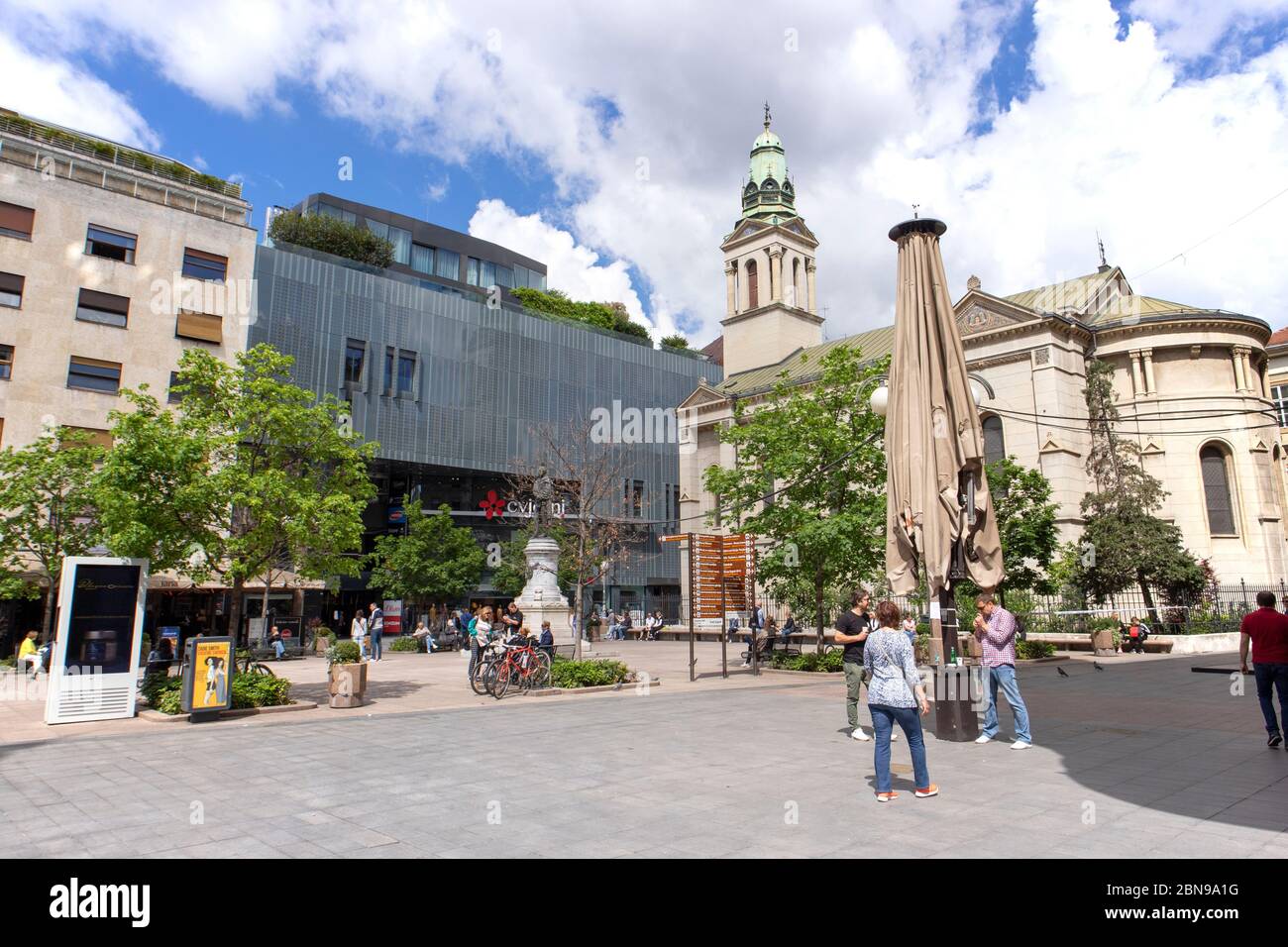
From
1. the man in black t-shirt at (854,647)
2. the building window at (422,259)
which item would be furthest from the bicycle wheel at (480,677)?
the building window at (422,259)

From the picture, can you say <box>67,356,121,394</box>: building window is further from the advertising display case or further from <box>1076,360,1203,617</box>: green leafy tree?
<box>1076,360,1203,617</box>: green leafy tree

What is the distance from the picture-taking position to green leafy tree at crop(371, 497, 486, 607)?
38.4 m

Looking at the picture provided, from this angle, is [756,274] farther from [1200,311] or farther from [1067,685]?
[1067,685]

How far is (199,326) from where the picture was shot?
118 ft

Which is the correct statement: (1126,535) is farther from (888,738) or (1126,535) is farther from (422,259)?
(422,259)

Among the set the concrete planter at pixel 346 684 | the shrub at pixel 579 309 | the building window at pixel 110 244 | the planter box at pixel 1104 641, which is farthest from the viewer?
the shrub at pixel 579 309

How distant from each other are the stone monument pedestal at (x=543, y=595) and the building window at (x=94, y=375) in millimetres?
21480

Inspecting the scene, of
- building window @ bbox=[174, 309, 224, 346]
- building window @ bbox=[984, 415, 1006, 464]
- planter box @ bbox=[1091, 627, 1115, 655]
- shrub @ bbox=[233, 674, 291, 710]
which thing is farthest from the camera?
building window @ bbox=[984, 415, 1006, 464]

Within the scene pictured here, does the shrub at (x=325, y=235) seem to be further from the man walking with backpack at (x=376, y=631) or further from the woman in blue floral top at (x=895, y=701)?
the woman in blue floral top at (x=895, y=701)

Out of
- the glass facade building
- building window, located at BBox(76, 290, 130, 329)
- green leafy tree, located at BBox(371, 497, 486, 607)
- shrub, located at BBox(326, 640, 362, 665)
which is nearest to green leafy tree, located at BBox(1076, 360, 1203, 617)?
the glass facade building

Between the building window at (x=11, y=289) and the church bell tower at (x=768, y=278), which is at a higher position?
the church bell tower at (x=768, y=278)

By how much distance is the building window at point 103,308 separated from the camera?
3306cm

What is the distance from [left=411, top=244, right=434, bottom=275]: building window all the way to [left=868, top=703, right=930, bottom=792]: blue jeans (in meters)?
63.9

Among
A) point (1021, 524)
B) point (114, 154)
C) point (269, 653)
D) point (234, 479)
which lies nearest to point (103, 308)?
point (114, 154)
